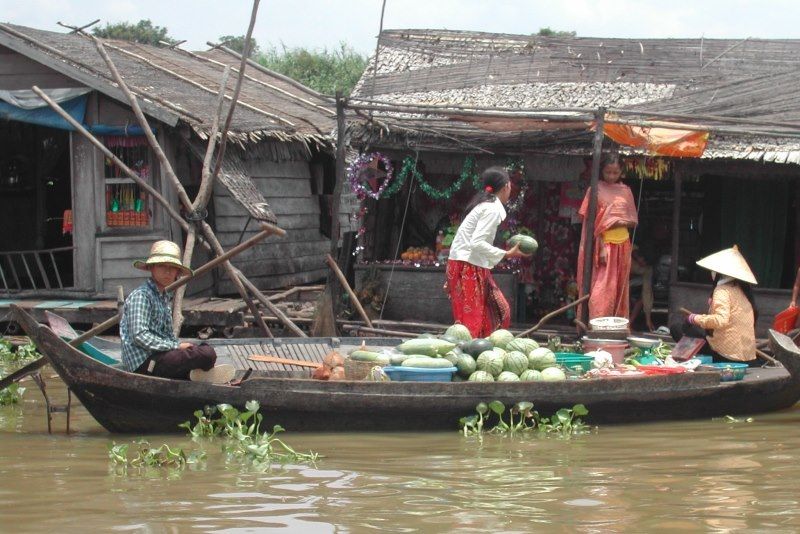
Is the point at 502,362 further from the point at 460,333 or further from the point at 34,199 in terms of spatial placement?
the point at 34,199

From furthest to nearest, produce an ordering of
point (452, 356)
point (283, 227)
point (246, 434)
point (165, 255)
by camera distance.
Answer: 1. point (283, 227)
2. point (452, 356)
3. point (246, 434)
4. point (165, 255)

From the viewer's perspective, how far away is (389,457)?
25.3ft

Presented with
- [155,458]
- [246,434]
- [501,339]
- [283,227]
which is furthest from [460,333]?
[283,227]

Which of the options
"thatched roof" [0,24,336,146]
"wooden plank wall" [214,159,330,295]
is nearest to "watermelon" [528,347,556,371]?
"thatched roof" [0,24,336,146]

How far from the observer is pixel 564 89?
13.0 metres

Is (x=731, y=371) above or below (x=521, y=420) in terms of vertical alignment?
above

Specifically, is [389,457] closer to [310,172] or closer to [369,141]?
[369,141]

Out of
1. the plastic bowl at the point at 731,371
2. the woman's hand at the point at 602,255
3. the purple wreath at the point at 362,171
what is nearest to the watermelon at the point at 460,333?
the plastic bowl at the point at 731,371

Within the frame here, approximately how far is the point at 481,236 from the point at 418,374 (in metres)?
1.86

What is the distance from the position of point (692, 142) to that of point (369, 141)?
3320 mm

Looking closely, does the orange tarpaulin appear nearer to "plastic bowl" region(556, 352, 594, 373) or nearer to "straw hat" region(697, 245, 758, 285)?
"straw hat" region(697, 245, 758, 285)

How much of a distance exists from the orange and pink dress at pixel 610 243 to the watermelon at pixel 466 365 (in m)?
2.82

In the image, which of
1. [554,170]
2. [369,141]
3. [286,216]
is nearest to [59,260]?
[286,216]

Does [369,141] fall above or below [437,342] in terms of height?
above
